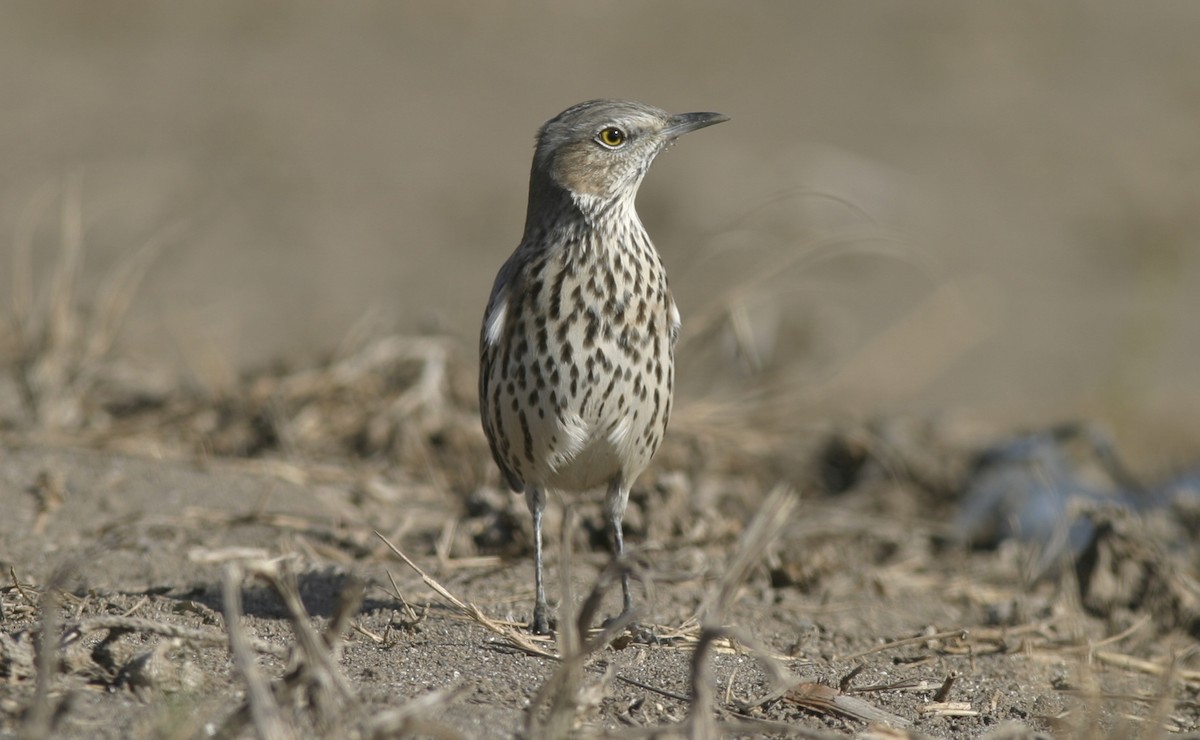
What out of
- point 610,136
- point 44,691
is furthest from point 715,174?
point 44,691

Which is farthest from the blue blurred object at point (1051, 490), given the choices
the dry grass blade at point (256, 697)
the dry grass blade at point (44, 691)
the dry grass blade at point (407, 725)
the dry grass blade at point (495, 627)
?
the dry grass blade at point (44, 691)

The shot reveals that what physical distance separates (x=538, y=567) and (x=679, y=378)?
2715 mm

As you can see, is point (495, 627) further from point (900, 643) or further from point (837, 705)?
point (900, 643)

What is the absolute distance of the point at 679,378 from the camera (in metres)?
7.55

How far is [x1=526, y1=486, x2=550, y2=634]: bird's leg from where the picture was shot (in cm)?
482

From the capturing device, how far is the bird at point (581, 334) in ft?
15.9

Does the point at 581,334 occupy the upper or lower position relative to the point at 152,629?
upper

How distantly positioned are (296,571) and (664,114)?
2050mm

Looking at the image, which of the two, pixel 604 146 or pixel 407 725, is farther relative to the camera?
pixel 604 146

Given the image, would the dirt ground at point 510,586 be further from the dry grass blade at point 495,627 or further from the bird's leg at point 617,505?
the bird's leg at point 617,505

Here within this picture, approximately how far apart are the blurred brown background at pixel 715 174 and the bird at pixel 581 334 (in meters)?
1.60

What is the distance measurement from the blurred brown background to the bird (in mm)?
1600

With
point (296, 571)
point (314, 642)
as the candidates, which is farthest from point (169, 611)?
point (314, 642)

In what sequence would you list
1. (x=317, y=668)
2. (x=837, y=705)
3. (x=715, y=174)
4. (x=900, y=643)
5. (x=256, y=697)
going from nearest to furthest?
(x=256, y=697) → (x=317, y=668) → (x=837, y=705) → (x=900, y=643) → (x=715, y=174)
